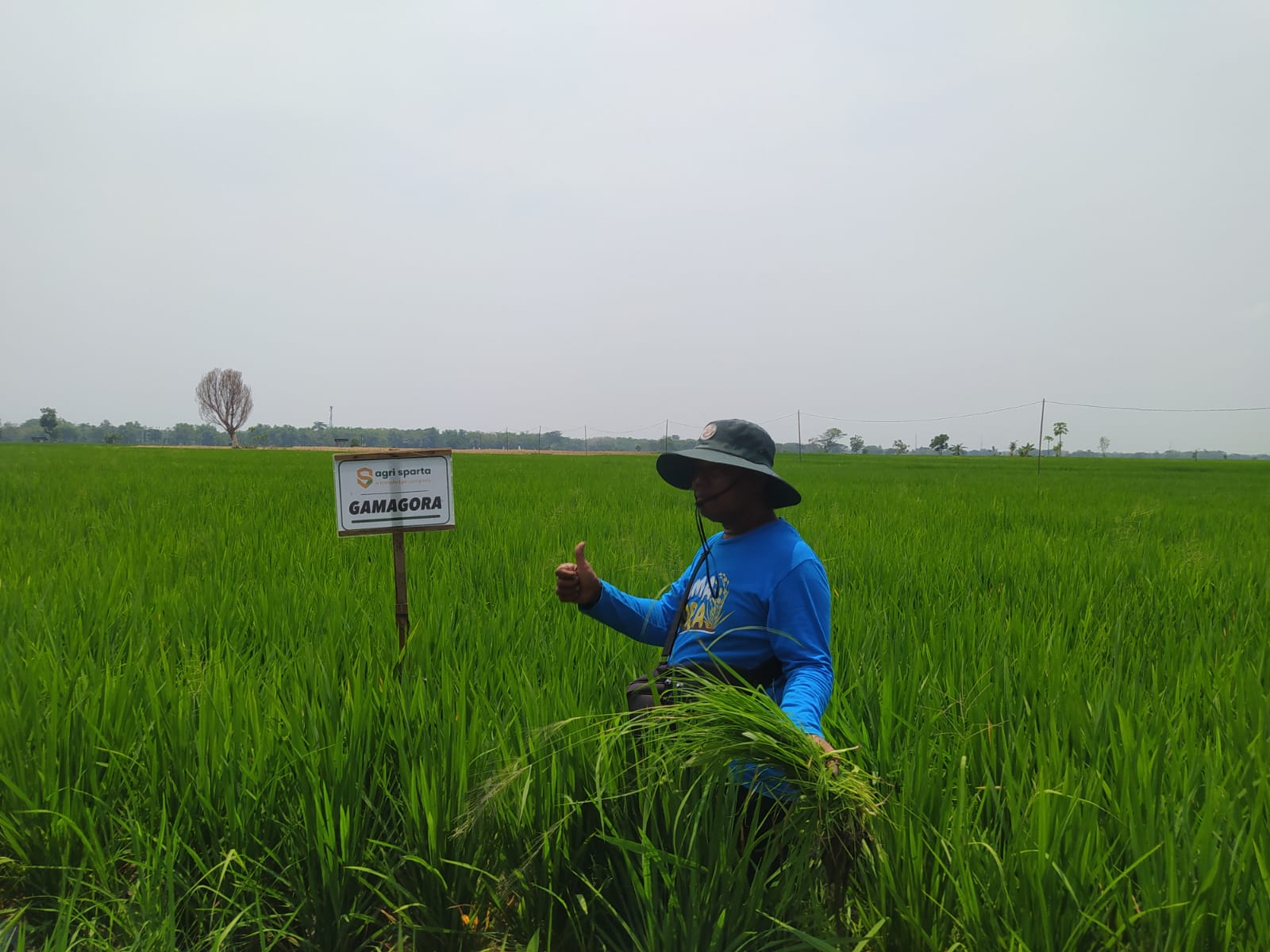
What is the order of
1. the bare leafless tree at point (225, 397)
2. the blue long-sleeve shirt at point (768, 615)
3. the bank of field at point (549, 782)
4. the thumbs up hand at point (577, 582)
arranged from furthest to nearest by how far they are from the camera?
the bare leafless tree at point (225, 397) → the thumbs up hand at point (577, 582) → the blue long-sleeve shirt at point (768, 615) → the bank of field at point (549, 782)

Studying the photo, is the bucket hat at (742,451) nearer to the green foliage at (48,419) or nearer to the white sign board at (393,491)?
the white sign board at (393,491)

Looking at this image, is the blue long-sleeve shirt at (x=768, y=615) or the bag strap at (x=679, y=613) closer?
the blue long-sleeve shirt at (x=768, y=615)

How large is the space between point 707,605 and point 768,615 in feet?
0.53

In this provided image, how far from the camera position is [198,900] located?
3.97ft

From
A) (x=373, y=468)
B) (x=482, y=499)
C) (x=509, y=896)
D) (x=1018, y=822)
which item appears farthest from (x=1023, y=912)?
(x=482, y=499)

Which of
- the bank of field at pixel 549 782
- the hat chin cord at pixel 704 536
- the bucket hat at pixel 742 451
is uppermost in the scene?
the bucket hat at pixel 742 451

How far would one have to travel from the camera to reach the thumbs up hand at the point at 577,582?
1.59 meters

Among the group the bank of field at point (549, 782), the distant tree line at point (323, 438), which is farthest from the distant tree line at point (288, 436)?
the bank of field at point (549, 782)

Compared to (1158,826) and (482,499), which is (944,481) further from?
(1158,826)

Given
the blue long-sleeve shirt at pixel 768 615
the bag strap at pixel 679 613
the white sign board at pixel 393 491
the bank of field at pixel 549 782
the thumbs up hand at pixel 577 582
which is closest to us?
the bank of field at pixel 549 782

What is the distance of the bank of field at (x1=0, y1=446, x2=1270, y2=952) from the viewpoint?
3.41 feet

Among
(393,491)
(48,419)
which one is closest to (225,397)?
(48,419)

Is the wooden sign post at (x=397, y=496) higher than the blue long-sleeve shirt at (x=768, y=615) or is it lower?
higher

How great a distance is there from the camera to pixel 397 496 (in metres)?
2.03
